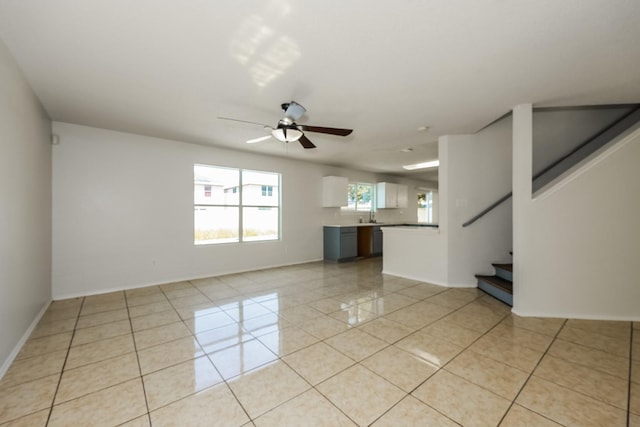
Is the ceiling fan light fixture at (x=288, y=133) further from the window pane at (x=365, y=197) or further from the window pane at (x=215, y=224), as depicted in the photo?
the window pane at (x=365, y=197)

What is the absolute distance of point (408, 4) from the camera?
1.55 m

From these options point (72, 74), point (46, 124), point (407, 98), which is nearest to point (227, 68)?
point (72, 74)

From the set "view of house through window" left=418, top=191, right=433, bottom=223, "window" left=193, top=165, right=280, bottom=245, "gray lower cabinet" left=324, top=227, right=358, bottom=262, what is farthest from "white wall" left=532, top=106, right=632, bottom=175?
"view of house through window" left=418, top=191, right=433, bottom=223

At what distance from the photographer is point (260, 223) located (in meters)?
5.51

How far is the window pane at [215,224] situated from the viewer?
4.72 meters

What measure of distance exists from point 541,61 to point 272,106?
2.54m

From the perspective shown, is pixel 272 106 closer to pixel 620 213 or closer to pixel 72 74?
pixel 72 74

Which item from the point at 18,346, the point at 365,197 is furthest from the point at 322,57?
the point at 365,197

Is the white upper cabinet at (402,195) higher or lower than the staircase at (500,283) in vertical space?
higher

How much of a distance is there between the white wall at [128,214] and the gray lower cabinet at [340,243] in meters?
1.74

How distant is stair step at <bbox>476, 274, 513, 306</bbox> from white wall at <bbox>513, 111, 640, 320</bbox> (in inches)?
10.7

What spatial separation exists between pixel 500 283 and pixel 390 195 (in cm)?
434

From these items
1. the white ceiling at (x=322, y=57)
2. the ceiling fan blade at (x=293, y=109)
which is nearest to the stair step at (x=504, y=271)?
the white ceiling at (x=322, y=57)

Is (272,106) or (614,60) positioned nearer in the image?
(614,60)
